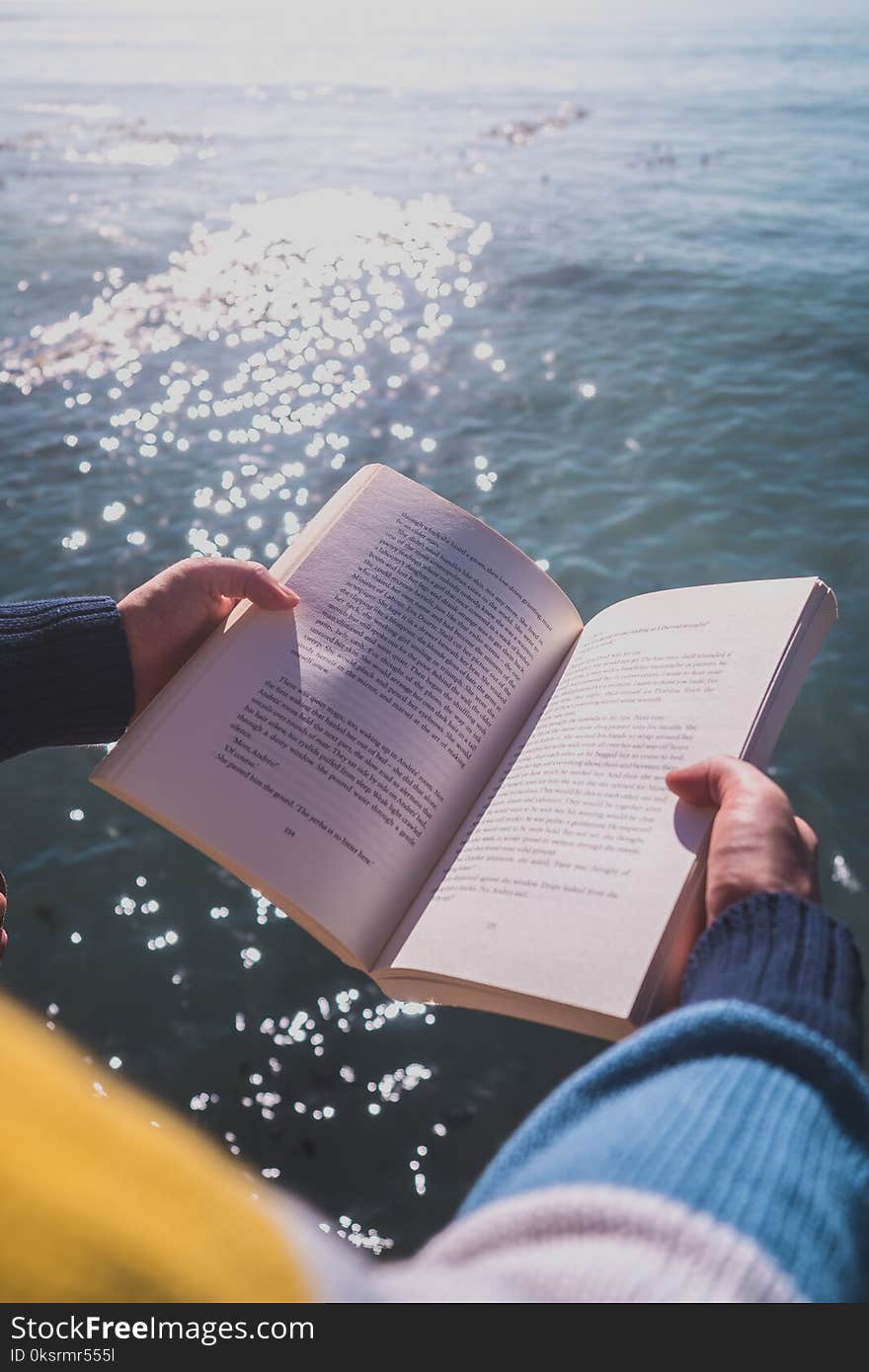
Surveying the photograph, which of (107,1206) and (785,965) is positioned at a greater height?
(107,1206)

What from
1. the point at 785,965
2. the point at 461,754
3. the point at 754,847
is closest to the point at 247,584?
the point at 461,754

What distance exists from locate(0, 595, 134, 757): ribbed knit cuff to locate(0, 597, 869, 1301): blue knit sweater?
112cm

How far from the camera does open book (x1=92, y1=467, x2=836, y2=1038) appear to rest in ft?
4.52

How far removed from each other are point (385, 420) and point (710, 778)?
534 centimetres

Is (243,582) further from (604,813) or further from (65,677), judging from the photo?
(604,813)

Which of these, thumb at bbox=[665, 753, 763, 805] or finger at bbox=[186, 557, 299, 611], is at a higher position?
finger at bbox=[186, 557, 299, 611]

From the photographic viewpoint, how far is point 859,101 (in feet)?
52.1

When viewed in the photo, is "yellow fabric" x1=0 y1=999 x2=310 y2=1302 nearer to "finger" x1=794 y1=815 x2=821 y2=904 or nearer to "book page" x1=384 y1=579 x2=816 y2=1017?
"book page" x1=384 y1=579 x2=816 y2=1017

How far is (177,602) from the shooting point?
1772 mm

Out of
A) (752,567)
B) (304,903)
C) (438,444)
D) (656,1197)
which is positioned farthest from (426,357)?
(656,1197)

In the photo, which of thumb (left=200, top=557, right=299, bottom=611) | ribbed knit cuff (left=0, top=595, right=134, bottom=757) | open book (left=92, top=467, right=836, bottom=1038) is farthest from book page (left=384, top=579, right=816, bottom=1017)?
ribbed knit cuff (left=0, top=595, right=134, bottom=757)

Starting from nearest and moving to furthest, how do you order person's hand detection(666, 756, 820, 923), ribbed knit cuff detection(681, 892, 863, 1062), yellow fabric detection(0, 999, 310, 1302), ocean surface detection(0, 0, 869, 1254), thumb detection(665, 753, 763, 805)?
yellow fabric detection(0, 999, 310, 1302) → ribbed knit cuff detection(681, 892, 863, 1062) → person's hand detection(666, 756, 820, 923) → thumb detection(665, 753, 763, 805) → ocean surface detection(0, 0, 869, 1254)

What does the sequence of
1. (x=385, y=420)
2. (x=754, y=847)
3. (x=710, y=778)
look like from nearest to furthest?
(x=754, y=847) < (x=710, y=778) < (x=385, y=420)
